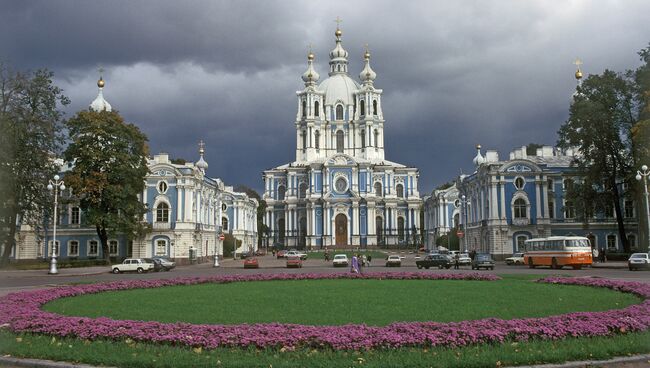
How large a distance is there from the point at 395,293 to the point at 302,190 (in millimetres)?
80275

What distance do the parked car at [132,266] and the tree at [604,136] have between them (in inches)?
1371

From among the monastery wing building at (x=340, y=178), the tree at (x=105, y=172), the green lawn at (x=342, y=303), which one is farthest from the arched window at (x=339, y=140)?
the green lawn at (x=342, y=303)

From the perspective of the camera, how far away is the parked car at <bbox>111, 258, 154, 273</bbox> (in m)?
42.6

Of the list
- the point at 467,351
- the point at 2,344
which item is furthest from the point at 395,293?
the point at 2,344

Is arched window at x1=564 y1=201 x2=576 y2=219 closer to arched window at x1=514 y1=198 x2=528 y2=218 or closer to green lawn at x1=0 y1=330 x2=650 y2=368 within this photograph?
arched window at x1=514 y1=198 x2=528 y2=218

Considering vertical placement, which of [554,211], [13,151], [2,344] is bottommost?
[2,344]

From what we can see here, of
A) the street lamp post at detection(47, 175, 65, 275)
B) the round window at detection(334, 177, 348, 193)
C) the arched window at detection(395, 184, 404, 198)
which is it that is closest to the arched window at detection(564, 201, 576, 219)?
the round window at detection(334, 177, 348, 193)

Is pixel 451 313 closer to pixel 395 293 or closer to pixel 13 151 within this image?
pixel 395 293

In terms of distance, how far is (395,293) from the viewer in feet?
67.1

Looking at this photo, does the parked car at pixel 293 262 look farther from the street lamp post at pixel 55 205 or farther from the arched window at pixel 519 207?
the arched window at pixel 519 207

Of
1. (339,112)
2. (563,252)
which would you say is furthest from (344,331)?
(339,112)

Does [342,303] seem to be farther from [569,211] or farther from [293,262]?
[569,211]

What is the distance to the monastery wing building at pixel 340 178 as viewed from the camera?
9319 centimetres

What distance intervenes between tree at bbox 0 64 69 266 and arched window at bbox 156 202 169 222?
1133cm
